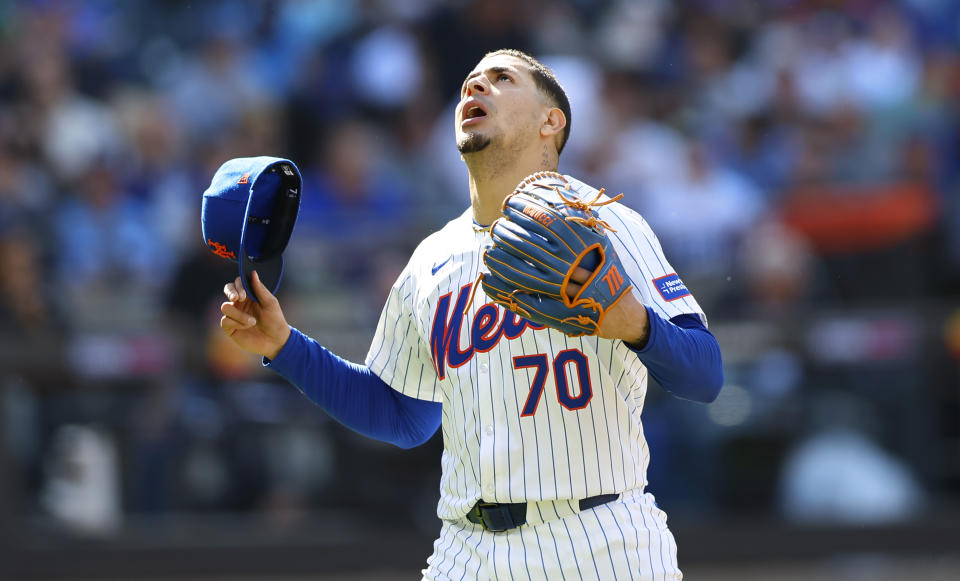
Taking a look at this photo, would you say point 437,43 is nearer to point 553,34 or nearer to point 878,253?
point 553,34

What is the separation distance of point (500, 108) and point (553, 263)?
0.59 meters

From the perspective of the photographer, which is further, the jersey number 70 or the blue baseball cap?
the blue baseball cap

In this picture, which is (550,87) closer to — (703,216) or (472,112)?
(472,112)

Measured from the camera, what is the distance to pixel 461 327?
2643 mm

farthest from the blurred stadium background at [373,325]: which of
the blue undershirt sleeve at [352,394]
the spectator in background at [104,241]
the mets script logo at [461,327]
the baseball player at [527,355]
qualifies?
the mets script logo at [461,327]

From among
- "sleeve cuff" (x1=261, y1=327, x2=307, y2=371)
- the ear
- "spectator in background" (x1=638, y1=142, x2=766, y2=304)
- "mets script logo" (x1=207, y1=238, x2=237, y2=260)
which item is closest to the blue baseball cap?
"mets script logo" (x1=207, y1=238, x2=237, y2=260)

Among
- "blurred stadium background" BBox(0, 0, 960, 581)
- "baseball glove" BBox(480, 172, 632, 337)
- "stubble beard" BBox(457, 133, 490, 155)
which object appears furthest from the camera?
"blurred stadium background" BBox(0, 0, 960, 581)

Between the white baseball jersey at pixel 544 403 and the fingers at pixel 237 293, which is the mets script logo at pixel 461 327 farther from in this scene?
the fingers at pixel 237 293

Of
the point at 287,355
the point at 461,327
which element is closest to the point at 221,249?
the point at 287,355

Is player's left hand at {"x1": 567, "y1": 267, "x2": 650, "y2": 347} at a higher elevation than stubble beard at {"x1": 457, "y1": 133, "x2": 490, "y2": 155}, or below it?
below

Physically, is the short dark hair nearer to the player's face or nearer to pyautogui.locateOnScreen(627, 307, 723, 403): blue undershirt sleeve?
the player's face

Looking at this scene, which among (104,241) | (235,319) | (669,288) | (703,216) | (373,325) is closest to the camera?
(669,288)

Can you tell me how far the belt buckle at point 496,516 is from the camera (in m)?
2.52

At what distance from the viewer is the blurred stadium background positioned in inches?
238
